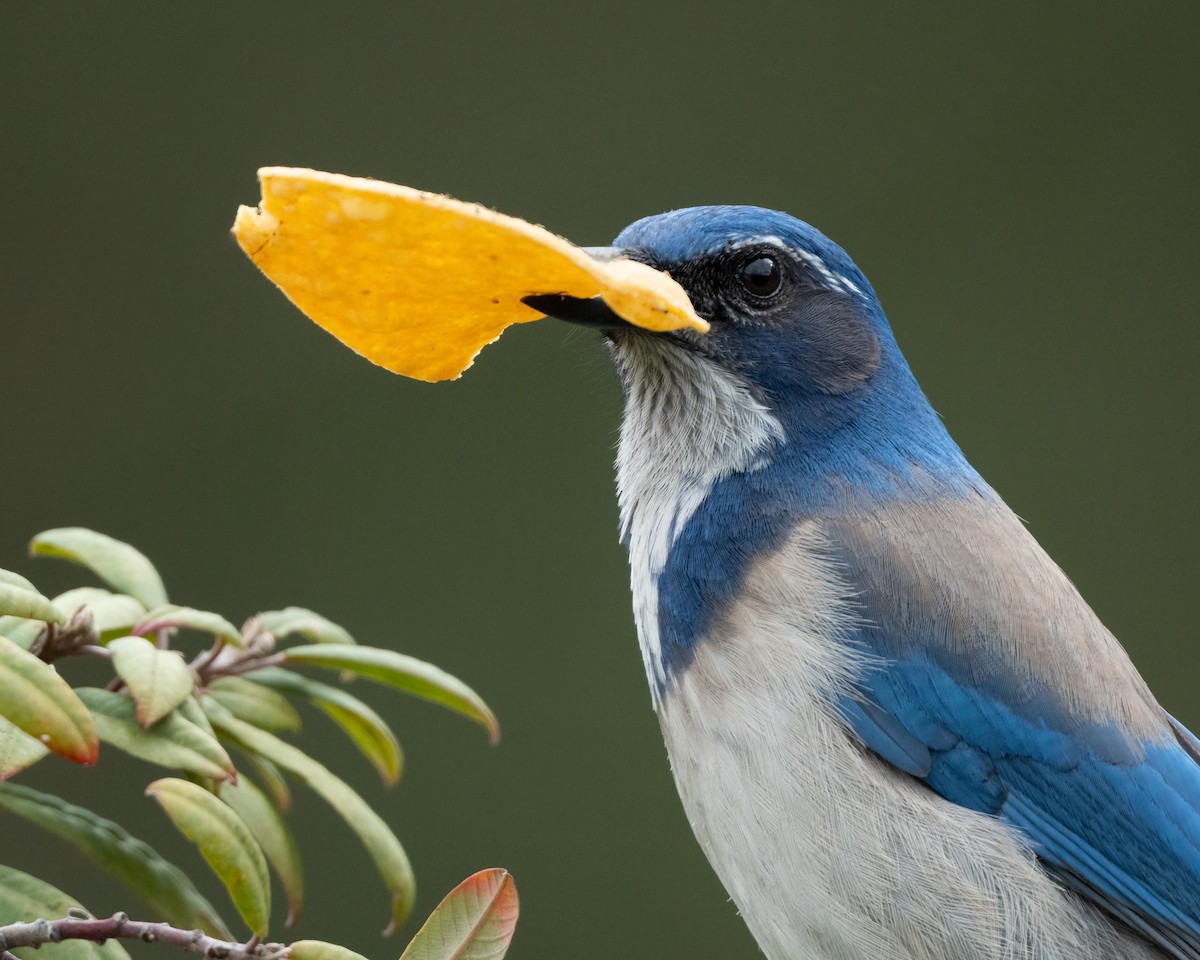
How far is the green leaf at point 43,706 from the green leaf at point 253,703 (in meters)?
0.36

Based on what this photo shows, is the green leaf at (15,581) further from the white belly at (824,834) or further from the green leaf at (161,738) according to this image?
the white belly at (824,834)

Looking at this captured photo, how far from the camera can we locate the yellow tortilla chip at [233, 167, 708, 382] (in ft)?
4.44

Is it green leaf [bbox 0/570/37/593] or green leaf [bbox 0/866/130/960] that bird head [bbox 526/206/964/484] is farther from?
Result: green leaf [bbox 0/866/130/960]

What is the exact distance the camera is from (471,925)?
1.13 meters

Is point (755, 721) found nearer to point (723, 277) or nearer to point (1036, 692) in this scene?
point (1036, 692)

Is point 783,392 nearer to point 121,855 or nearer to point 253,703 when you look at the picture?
point 253,703

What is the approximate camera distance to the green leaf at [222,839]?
1214 mm

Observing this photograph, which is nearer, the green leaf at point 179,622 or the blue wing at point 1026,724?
the green leaf at point 179,622

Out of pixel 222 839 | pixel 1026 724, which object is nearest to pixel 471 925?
pixel 222 839

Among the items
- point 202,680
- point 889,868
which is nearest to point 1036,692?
point 889,868

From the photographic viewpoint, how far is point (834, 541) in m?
1.84

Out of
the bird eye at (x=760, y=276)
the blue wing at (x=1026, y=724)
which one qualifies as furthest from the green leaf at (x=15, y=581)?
the bird eye at (x=760, y=276)

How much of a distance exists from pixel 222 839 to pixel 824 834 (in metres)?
0.72

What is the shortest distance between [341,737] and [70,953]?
3.21 metres
